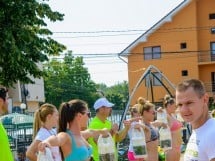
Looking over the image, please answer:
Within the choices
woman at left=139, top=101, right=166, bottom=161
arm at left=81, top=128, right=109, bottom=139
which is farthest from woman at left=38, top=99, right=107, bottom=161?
woman at left=139, top=101, right=166, bottom=161

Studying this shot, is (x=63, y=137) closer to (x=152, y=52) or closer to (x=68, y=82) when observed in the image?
(x=152, y=52)

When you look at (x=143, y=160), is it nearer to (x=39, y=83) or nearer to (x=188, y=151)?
(x=188, y=151)

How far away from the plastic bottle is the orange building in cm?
3755

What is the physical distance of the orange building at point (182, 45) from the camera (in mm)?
44844

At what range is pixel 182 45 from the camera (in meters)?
45.7

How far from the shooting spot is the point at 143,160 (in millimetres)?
8617

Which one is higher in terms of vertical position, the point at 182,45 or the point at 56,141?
the point at 182,45

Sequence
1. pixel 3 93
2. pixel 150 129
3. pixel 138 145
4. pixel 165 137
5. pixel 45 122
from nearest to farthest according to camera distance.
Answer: pixel 3 93 → pixel 45 122 → pixel 138 145 → pixel 150 129 → pixel 165 137

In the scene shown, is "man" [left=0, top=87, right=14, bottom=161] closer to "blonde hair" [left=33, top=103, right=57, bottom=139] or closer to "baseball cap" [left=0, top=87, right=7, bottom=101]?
"baseball cap" [left=0, top=87, right=7, bottom=101]

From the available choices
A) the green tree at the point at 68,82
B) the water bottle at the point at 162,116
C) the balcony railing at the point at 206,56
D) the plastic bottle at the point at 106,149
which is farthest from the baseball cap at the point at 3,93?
the green tree at the point at 68,82

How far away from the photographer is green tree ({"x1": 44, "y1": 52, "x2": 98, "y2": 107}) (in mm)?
87250

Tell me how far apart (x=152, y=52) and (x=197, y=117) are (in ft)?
139

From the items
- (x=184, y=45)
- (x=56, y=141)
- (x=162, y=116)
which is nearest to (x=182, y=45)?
(x=184, y=45)

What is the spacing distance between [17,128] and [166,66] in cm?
3114
